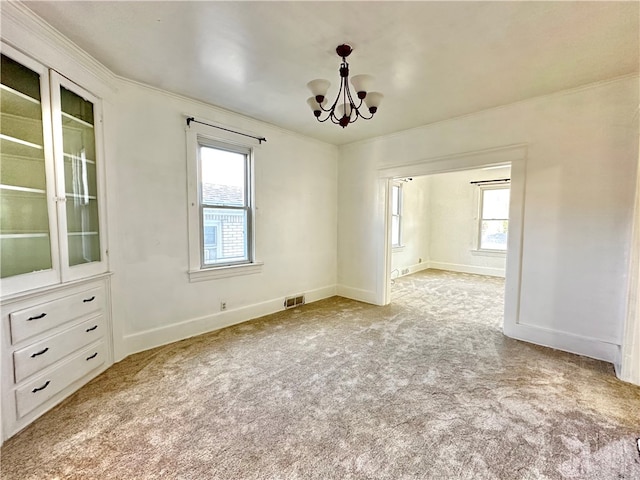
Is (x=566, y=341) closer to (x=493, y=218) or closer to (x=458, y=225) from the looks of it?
(x=493, y=218)

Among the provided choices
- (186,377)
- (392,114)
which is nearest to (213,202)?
(186,377)

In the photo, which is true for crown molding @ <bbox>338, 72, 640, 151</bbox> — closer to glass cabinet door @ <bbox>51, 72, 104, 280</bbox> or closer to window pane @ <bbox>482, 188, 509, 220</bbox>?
glass cabinet door @ <bbox>51, 72, 104, 280</bbox>

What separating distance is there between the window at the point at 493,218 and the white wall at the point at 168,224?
5140mm

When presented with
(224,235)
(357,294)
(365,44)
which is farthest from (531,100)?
(224,235)

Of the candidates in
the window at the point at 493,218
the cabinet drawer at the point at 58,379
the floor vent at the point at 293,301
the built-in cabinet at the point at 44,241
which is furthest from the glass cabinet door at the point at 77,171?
the window at the point at 493,218

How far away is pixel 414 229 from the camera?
720 centimetres

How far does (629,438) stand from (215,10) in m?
3.69

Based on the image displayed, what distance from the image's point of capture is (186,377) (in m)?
2.40

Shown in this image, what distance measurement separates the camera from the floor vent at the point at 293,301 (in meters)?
4.29

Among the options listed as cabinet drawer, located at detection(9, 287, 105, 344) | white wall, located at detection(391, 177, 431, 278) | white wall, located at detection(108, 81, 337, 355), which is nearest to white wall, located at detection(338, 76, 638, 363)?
white wall, located at detection(108, 81, 337, 355)

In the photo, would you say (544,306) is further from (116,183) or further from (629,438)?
(116,183)

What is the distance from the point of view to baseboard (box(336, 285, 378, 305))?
459cm

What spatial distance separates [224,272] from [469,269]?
6.15 metres

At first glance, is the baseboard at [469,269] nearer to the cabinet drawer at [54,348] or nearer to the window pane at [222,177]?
the window pane at [222,177]
